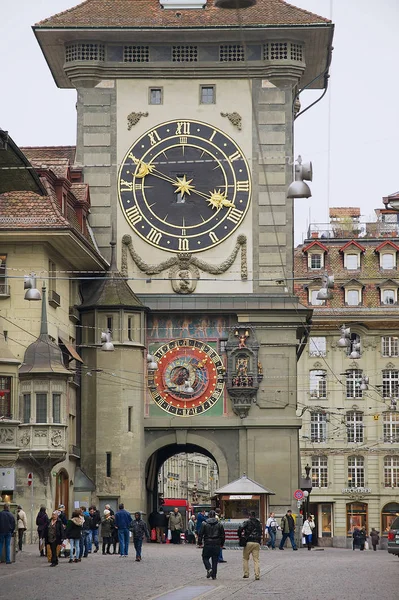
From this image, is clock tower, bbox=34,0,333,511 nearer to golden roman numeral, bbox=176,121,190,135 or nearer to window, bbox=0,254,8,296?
golden roman numeral, bbox=176,121,190,135

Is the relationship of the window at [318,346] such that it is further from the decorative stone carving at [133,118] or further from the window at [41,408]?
the window at [41,408]

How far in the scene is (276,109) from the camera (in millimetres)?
67125

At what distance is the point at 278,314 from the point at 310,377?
37.4 m

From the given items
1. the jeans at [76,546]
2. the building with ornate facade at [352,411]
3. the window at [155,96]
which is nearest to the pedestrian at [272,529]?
the window at [155,96]

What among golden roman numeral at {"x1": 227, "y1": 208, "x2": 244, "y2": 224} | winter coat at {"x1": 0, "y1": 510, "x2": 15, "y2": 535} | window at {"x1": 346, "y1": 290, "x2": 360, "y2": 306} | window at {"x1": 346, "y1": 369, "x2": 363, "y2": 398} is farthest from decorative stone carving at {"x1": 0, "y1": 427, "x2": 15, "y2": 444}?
window at {"x1": 346, "y1": 290, "x2": 360, "y2": 306}

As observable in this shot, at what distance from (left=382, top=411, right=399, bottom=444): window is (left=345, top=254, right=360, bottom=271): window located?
9.59 meters

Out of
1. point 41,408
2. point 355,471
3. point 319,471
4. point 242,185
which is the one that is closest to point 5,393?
point 41,408

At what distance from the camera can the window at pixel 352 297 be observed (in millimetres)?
103625

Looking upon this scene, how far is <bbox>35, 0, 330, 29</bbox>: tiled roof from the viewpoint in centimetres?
6644

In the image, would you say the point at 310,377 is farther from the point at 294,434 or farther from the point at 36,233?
the point at 36,233

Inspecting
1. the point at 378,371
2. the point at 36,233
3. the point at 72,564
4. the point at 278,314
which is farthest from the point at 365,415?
the point at 72,564

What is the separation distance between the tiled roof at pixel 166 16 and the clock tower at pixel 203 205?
11cm

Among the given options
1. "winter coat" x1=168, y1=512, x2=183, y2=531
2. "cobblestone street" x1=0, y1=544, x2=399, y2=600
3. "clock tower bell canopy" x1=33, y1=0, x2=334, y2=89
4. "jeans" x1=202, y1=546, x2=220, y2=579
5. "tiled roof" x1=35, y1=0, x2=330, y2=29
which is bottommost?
"cobblestone street" x1=0, y1=544, x2=399, y2=600

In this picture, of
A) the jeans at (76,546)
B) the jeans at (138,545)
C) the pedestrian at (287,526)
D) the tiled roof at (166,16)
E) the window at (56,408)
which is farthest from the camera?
the tiled roof at (166,16)
